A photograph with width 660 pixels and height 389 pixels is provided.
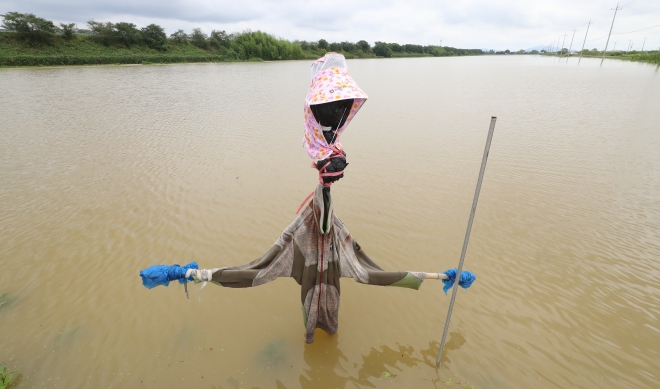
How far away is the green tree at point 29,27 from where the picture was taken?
117 ft

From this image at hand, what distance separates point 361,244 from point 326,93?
10.3 ft

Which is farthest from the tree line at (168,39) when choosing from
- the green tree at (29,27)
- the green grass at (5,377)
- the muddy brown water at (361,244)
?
the green grass at (5,377)

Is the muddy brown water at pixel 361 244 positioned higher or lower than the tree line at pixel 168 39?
lower

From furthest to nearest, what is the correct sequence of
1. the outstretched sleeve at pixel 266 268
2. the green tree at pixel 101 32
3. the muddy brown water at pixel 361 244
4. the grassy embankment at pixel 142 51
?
the green tree at pixel 101 32, the grassy embankment at pixel 142 51, the muddy brown water at pixel 361 244, the outstretched sleeve at pixel 266 268

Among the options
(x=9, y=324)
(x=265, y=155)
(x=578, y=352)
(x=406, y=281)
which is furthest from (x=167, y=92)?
(x=578, y=352)

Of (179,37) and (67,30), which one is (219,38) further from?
(67,30)

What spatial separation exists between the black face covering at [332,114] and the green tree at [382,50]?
263 feet

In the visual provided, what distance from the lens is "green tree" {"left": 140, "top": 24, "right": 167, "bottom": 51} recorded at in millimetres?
45681

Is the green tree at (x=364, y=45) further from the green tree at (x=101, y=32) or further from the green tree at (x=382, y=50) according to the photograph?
the green tree at (x=101, y=32)

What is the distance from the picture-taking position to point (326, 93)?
2.22 meters

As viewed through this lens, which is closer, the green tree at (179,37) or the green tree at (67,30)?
the green tree at (67,30)

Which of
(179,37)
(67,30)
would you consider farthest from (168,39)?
(67,30)

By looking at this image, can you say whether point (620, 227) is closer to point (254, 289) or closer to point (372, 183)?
point (372, 183)

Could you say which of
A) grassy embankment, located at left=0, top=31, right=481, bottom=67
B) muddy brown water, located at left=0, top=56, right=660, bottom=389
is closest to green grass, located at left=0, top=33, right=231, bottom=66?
grassy embankment, located at left=0, top=31, right=481, bottom=67
